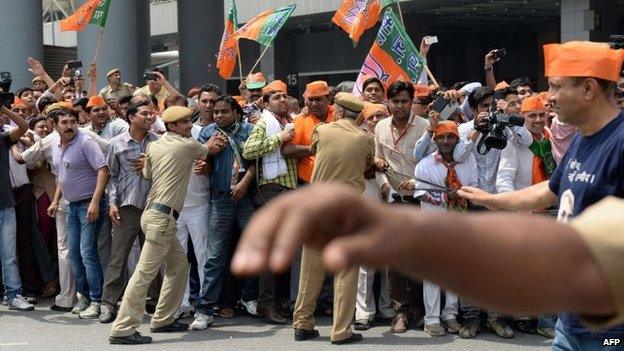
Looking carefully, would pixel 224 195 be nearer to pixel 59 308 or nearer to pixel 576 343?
pixel 59 308

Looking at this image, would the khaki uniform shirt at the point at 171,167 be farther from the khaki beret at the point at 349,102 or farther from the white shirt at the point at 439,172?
the white shirt at the point at 439,172

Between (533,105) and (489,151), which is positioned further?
(533,105)

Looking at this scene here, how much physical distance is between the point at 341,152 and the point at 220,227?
1670 millimetres

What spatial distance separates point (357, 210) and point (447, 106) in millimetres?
8144

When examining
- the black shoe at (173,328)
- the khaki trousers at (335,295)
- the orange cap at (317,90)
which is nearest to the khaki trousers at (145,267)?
the black shoe at (173,328)

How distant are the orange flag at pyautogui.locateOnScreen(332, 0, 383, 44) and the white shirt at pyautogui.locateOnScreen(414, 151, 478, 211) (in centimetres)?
373

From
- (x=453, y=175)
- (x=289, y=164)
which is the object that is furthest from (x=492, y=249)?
(x=289, y=164)

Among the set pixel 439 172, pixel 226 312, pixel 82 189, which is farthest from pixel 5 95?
pixel 439 172

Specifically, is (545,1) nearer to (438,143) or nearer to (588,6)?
(588,6)

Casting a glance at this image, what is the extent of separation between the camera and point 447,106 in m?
9.52

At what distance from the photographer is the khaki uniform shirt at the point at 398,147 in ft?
29.7

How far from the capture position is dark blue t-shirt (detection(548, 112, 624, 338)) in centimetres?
391

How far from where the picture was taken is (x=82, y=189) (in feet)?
31.9

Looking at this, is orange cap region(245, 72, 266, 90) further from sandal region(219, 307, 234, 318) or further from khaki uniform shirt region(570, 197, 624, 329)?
khaki uniform shirt region(570, 197, 624, 329)
